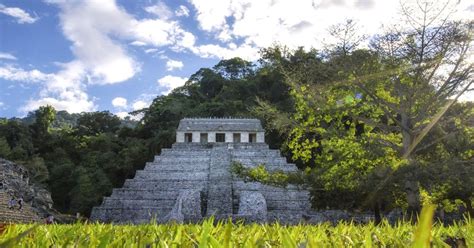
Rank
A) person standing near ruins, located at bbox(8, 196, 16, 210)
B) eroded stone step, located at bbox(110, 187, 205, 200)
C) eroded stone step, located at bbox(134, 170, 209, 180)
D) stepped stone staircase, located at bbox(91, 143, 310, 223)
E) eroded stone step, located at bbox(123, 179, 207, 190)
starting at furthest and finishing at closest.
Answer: eroded stone step, located at bbox(134, 170, 209, 180) → eroded stone step, located at bbox(123, 179, 207, 190) → eroded stone step, located at bbox(110, 187, 205, 200) → stepped stone staircase, located at bbox(91, 143, 310, 223) → person standing near ruins, located at bbox(8, 196, 16, 210)

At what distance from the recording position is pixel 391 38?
35.1ft

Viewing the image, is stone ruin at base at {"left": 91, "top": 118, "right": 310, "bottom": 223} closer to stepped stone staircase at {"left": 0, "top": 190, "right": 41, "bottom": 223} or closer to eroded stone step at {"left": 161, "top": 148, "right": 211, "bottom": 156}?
eroded stone step at {"left": 161, "top": 148, "right": 211, "bottom": 156}

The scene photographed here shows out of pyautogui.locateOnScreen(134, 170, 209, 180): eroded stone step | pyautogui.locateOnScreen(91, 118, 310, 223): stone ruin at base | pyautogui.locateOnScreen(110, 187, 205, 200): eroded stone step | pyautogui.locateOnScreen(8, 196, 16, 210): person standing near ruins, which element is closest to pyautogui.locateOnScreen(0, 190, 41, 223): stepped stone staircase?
pyautogui.locateOnScreen(8, 196, 16, 210): person standing near ruins

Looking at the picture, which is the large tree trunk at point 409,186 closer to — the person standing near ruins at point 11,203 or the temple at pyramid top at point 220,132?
the person standing near ruins at point 11,203

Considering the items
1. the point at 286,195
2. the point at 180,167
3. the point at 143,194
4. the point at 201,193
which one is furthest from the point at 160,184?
the point at 286,195

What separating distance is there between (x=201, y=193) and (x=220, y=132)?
48.8 ft

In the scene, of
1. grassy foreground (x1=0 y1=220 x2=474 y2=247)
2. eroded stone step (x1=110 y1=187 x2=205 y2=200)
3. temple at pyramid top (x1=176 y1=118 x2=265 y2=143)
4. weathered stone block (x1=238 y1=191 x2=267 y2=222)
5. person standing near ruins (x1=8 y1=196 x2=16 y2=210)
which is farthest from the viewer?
temple at pyramid top (x1=176 y1=118 x2=265 y2=143)

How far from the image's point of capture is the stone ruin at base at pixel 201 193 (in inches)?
865

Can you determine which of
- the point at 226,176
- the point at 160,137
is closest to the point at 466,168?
the point at 226,176

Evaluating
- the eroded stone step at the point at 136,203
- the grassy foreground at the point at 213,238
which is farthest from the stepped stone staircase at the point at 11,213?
the grassy foreground at the point at 213,238

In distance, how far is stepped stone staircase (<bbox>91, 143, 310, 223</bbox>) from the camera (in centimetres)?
2312

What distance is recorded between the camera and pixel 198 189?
25469 millimetres

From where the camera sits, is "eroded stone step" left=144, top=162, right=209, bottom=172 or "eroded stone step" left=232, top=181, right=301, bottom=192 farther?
"eroded stone step" left=144, top=162, right=209, bottom=172

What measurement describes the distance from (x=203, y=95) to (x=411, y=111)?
2120 inches
